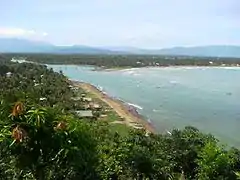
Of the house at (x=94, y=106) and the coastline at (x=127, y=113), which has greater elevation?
the house at (x=94, y=106)

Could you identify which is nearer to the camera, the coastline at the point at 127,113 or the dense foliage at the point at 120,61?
the coastline at the point at 127,113

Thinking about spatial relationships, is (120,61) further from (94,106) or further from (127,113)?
(127,113)

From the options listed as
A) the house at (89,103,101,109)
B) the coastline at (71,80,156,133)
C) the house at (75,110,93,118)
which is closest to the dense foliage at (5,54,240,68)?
the coastline at (71,80,156,133)

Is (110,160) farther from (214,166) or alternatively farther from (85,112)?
(85,112)

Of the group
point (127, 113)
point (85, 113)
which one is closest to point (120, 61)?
point (127, 113)

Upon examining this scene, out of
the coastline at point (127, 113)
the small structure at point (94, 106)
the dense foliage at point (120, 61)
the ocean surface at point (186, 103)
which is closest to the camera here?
the coastline at point (127, 113)

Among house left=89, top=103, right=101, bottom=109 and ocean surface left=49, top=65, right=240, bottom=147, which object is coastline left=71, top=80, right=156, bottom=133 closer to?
ocean surface left=49, top=65, right=240, bottom=147

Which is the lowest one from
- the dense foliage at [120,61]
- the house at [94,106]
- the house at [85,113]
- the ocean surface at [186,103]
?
the dense foliage at [120,61]

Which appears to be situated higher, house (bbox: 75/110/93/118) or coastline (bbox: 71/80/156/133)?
house (bbox: 75/110/93/118)

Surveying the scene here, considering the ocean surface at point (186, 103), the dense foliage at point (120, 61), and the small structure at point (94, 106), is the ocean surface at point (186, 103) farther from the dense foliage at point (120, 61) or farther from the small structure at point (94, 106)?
the dense foliage at point (120, 61)

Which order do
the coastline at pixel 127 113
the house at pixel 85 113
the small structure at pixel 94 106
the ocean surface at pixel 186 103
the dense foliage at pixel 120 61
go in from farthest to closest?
the dense foliage at pixel 120 61 < the small structure at pixel 94 106 < the house at pixel 85 113 < the ocean surface at pixel 186 103 < the coastline at pixel 127 113

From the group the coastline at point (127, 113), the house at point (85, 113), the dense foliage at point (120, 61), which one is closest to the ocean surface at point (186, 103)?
the coastline at point (127, 113)
